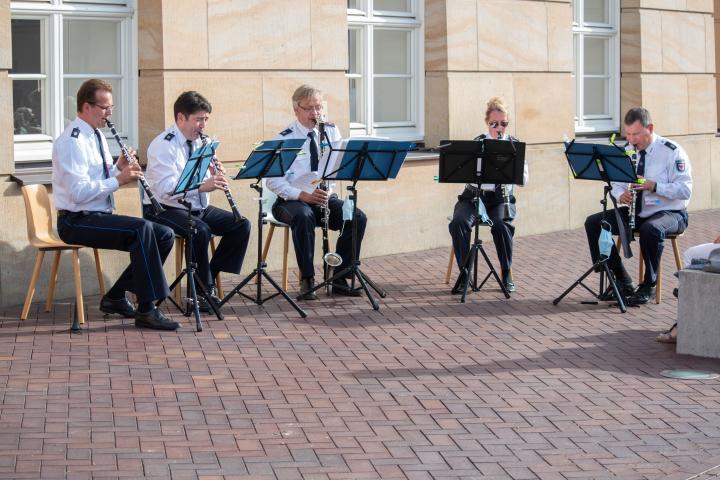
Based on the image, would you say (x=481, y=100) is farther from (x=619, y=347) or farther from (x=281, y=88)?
(x=619, y=347)

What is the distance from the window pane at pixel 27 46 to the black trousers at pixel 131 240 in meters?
1.91

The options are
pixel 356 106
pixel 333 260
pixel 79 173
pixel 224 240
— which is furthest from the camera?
pixel 356 106

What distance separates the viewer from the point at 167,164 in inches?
374

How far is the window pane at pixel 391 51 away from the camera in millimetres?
13188

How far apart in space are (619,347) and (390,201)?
4.23m

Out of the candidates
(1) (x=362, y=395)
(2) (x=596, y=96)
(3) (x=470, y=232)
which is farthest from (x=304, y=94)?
(2) (x=596, y=96)

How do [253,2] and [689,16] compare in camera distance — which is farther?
[689,16]

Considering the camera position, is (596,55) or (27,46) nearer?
(27,46)

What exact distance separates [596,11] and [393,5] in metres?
3.61

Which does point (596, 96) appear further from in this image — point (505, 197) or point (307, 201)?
point (307, 201)

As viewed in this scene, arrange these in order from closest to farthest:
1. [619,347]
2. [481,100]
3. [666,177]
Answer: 1. [619,347]
2. [666,177]
3. [481,100]

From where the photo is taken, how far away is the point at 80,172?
895 centimetres

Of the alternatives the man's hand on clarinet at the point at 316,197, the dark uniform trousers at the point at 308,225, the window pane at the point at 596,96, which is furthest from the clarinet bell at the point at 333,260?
the window pane at the point at 596,96

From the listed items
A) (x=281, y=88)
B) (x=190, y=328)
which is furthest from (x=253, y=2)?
(x=190, y=328)
